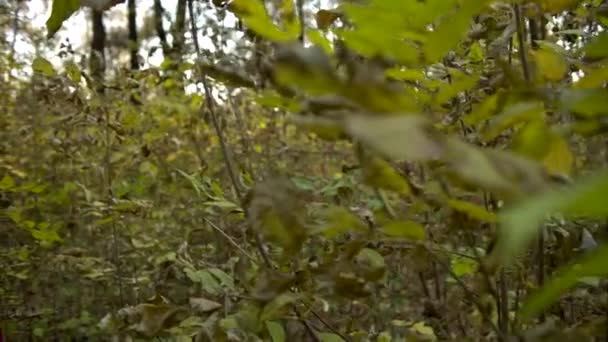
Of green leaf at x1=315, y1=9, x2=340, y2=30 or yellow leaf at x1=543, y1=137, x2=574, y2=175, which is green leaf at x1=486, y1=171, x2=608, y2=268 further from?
green leaf at x1=315, y1=9, x2=340, y2=30

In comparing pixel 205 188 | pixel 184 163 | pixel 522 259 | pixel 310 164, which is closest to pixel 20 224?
pixel 205 188

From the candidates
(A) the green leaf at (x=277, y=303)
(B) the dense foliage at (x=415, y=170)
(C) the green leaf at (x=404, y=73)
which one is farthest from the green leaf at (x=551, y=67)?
(A) the green leaf at (x=277, y=303)

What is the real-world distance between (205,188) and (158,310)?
15.6 inches

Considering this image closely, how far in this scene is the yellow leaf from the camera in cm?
51

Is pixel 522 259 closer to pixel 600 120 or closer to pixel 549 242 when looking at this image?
pixel 549 242

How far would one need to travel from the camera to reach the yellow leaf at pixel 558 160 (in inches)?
20.1

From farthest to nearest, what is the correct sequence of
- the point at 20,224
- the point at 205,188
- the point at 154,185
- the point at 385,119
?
the point at 154,185
the point at 20,224
the point at 205,188
the point at 385,119

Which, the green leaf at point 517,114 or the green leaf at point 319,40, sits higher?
the green leaf at point 319,40

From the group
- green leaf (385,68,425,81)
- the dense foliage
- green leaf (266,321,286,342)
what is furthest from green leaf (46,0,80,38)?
green leaf (266,321,286,342)

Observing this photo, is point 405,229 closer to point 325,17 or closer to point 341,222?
point 341,222

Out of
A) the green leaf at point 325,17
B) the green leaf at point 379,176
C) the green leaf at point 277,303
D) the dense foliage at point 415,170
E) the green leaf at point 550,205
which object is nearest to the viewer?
the green leaf at point 550,205

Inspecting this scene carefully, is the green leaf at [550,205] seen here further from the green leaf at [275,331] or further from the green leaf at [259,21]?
the green leaf at [275,331]

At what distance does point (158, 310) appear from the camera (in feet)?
3.09

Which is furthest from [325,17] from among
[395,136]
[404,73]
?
[395,136]
